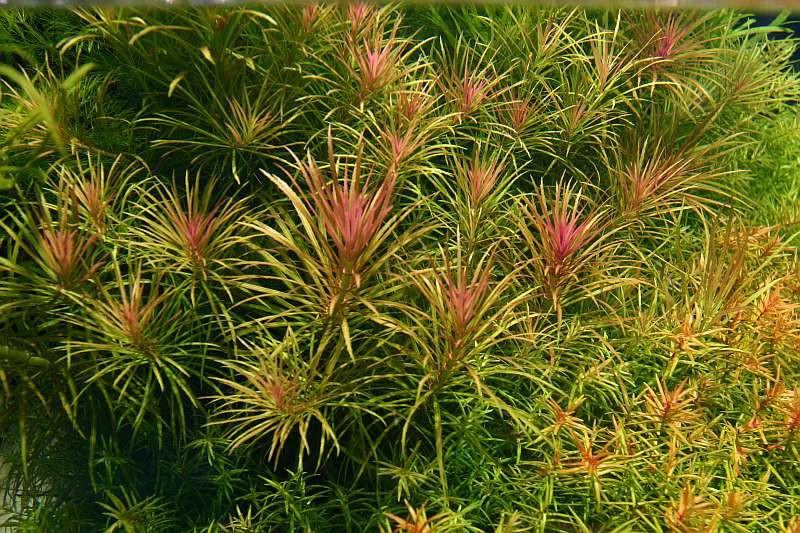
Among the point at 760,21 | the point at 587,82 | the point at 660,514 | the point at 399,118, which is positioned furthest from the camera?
the point at 760,21

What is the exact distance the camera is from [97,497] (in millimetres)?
1221

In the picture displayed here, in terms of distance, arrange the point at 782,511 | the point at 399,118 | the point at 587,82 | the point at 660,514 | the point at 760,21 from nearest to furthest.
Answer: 1. the point at 660,514
2. the point at 782,511
3. the point at 399,118
4. the point at 587,82
5. the point at 760,21

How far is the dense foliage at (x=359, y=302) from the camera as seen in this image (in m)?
1.07

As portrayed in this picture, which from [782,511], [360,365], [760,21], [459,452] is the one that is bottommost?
[782,511]

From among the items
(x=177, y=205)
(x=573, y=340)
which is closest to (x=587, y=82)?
(x=573, y=340)

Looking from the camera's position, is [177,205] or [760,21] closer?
[177,205]

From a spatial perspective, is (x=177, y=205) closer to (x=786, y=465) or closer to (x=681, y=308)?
(x=681, y=308)

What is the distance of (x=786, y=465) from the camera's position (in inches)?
48.6

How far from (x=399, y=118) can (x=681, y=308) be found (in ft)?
1.90

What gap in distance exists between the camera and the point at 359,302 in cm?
105

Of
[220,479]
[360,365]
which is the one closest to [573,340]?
[360,365]

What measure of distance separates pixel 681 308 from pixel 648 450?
0.30 m

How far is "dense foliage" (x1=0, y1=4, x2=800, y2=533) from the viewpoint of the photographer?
1.07 meters

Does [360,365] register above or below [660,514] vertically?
above
